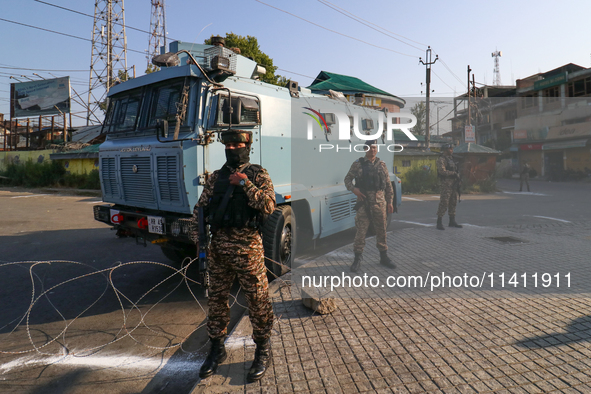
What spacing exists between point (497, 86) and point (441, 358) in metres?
5.05

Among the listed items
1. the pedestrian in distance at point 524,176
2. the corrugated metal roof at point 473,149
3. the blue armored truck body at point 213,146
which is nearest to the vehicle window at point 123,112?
the blue armored truck body at point 213,146

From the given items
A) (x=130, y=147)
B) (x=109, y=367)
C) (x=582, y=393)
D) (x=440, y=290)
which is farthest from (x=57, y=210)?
(x=582, y=393)

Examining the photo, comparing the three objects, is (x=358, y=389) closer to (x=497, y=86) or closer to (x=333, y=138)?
(x=333, y=138)

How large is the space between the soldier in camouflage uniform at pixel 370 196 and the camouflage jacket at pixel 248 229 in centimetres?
157

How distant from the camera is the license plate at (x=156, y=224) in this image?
15.4 ft

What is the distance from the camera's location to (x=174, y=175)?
460 centimetres

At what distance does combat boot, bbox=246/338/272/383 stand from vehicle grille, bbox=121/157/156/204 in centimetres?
276

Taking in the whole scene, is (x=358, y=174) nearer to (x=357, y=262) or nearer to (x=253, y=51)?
(x=357, y=262)

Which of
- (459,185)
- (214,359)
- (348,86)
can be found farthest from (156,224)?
(348,86)

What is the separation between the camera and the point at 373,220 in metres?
4.38

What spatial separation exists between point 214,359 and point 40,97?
37304 mm

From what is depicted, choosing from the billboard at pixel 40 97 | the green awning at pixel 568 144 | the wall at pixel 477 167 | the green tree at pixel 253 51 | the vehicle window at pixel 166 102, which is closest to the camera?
the vehicle window at pixel 166 102

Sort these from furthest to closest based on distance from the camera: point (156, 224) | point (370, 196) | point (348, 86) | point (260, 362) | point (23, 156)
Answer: point (23, 156), point (348, 86), point (156, 224), point (370, 196), point (260, 362)

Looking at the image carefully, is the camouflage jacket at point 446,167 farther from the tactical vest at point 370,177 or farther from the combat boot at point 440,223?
the tactical vest at point 370,177
